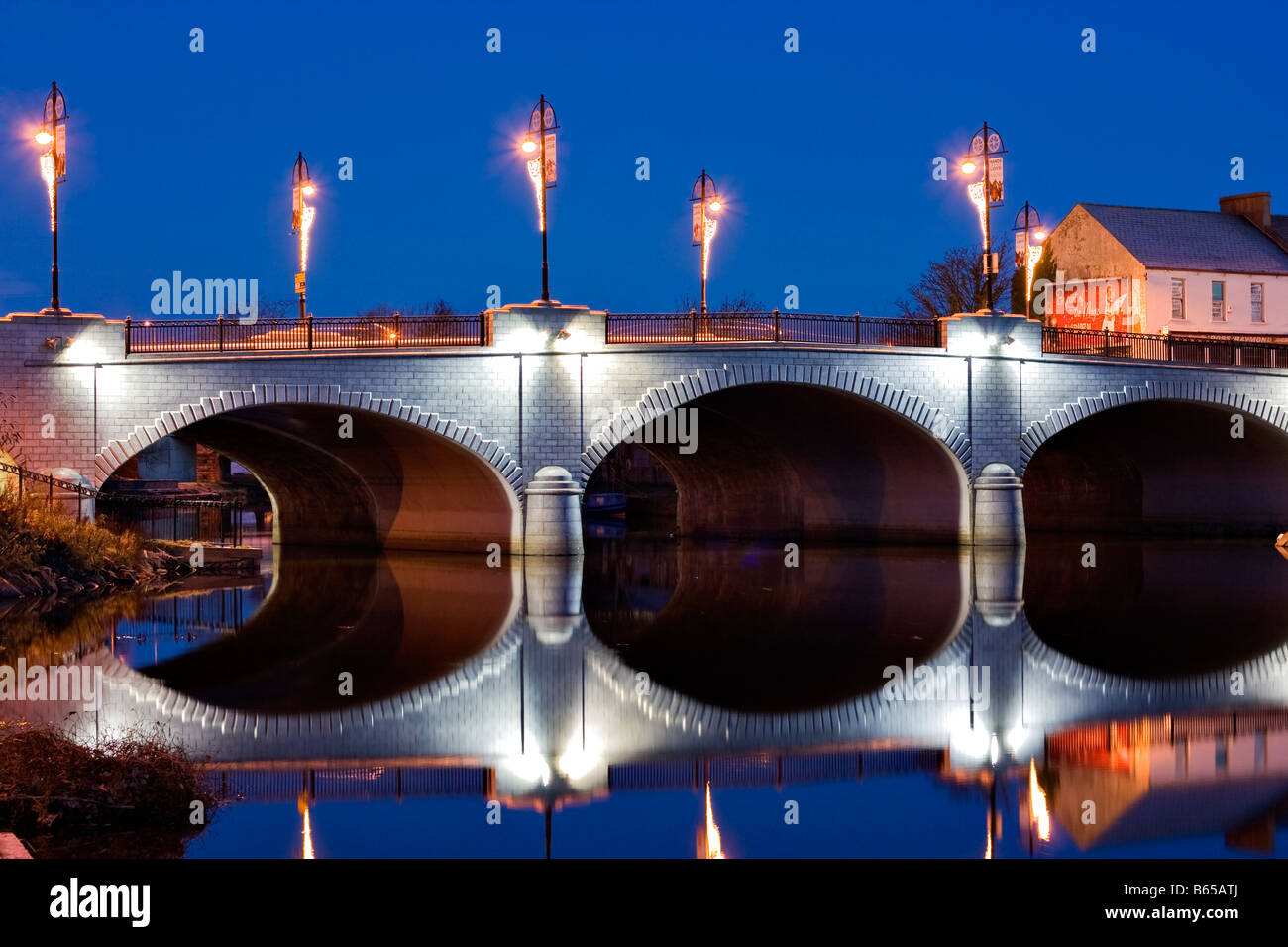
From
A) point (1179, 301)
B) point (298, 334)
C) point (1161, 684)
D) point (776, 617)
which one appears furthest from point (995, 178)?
point (1161, 684)

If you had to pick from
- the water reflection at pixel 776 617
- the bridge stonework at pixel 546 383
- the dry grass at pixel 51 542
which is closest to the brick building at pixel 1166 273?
the bridge stonework at pixel 546 383

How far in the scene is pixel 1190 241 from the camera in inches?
2281

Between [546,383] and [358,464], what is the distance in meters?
9.30

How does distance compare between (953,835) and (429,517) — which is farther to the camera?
(429,517)

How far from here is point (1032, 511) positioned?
57.0m

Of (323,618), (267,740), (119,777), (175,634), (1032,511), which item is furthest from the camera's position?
(1032,511)

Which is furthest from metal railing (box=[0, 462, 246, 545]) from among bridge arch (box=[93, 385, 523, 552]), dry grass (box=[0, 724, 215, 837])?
dry grass (box=[0, 724, 215, 837])

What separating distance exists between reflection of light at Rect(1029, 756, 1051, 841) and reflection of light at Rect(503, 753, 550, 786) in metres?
3.98

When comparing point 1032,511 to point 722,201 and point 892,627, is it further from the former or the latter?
point 892,627

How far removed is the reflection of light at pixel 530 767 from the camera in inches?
503

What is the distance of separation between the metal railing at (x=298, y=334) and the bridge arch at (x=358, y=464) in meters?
1.27

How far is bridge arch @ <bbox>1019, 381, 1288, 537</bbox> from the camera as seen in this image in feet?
153

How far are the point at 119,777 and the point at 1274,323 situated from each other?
5593 cm

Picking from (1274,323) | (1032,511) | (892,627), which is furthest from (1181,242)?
(892,627)
